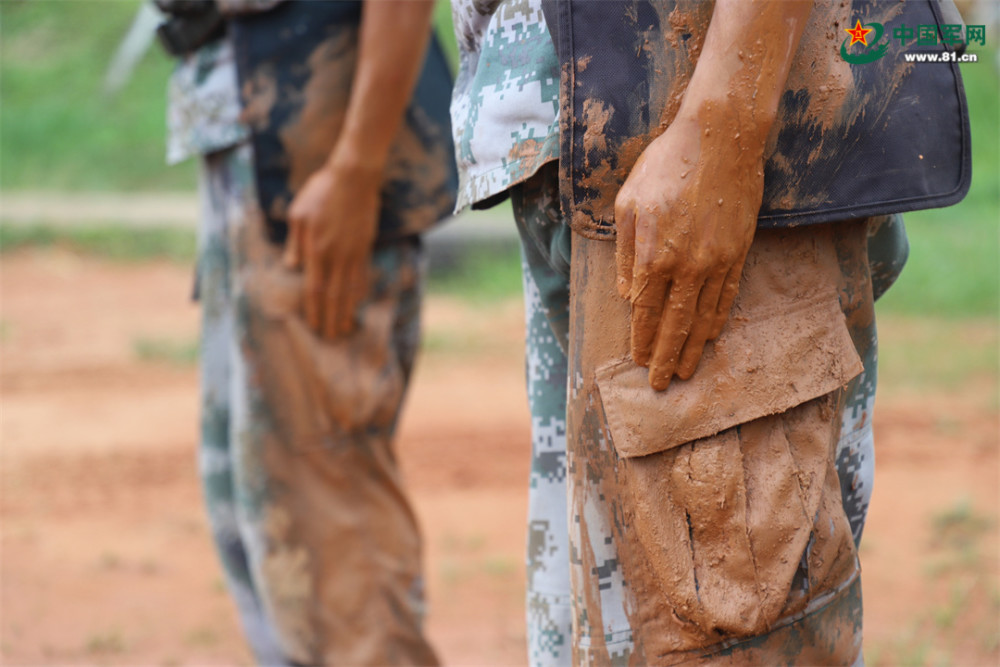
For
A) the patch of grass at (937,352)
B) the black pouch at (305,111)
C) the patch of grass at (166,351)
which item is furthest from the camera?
the patch of grass at (166,351)

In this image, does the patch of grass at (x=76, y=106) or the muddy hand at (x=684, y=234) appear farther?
the patch of grass at (x=76, y=106)

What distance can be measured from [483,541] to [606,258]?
2.38m

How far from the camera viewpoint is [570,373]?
1.13 m

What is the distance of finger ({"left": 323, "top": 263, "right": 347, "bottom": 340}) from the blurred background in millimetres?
1015

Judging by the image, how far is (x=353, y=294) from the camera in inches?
81.3

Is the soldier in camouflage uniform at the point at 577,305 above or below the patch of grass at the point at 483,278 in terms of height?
above

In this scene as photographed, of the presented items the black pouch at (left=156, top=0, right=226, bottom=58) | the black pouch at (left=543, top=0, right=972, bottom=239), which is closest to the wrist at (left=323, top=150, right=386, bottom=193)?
the black pouch at (left=156, top=0, right=226, bottom=58)

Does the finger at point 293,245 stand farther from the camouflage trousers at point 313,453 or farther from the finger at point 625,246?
the finger at point 625,246

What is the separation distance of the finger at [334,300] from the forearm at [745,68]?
1.15m

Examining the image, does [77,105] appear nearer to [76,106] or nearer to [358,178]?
[76,106]

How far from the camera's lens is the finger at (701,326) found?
39.9 inches

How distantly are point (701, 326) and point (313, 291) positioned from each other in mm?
1147

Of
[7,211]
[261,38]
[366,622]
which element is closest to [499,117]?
[261,38]

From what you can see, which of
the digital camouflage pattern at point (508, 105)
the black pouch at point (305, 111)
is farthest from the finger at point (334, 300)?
the digital camouflage pattern at point (508, 105)
